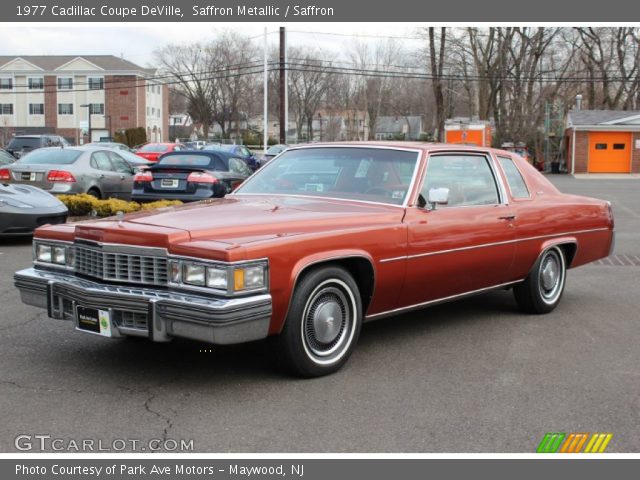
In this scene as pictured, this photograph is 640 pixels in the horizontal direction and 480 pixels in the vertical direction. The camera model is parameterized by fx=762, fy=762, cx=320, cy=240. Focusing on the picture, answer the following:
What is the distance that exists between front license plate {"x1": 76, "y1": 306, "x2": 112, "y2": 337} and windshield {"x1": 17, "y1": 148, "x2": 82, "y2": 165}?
1030 centimetres

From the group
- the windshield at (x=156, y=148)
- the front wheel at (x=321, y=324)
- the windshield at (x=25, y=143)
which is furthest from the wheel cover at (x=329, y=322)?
the windshield at (x=156, y=148)

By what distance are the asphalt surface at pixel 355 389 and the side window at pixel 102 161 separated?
28.7ft

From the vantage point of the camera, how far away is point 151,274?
4625 mm

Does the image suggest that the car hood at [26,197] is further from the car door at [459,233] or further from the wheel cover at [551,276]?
the wheel cover at [551,276]

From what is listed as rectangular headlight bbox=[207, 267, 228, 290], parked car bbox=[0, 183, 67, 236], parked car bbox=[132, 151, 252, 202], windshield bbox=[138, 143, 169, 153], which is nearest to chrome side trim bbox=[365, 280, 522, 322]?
rectangular headlight bbox=[207, 267, 228, 290]

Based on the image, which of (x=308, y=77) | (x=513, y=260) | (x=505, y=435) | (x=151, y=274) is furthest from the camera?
(x=308, y=77)

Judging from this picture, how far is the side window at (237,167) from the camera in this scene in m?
13.5

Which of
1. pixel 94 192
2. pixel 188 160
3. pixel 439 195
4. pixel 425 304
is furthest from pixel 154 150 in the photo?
pixel 439 195

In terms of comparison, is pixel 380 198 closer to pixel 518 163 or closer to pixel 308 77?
pixel 518 163

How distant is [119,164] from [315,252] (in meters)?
12.1

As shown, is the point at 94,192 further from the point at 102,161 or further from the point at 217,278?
the point at 217,278

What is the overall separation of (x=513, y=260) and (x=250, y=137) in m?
74.8

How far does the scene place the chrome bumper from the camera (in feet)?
14.2

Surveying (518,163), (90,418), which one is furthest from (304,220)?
(518,163)
